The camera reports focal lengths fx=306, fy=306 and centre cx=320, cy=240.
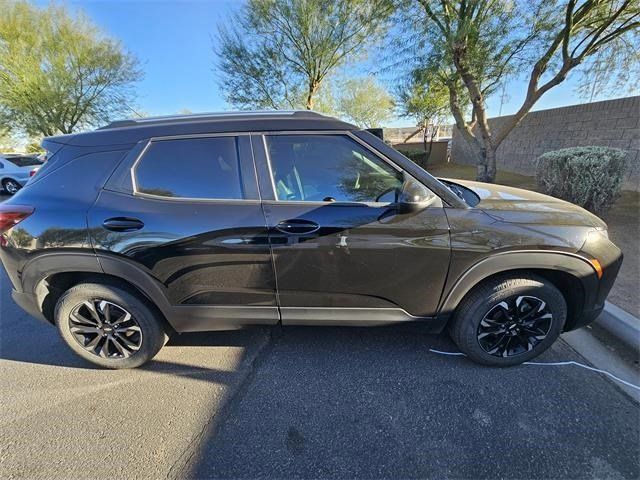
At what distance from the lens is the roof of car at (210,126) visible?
204 centimetres

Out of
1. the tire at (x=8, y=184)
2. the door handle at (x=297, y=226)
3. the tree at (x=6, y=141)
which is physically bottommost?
the tire at (x=8, y=184)

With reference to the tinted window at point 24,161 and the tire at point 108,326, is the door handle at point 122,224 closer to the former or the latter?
the tire at point 108,326

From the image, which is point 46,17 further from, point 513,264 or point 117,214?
point 513,264

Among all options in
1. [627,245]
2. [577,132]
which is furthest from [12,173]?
[577,132]

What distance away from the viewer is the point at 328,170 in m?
2.10

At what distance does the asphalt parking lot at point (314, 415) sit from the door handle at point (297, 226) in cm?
111

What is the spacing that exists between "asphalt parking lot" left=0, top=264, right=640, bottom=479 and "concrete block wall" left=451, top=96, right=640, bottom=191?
762cm

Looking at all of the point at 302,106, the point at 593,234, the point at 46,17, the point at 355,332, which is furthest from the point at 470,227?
the point at 46,17

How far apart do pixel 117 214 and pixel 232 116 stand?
1.02 metres

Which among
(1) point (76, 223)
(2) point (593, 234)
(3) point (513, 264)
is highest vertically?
(1) point (76, 223)

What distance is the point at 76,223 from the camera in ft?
6.75

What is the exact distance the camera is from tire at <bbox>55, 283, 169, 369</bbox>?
88.4 inches

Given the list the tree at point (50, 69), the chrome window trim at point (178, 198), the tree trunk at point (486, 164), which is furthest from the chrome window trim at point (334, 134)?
the tree at point (50, 69)

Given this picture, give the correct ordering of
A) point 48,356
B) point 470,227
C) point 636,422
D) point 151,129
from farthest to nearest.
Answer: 1. point 48,356
2. point 151,129
3. point 470,227
4. point 636,422
